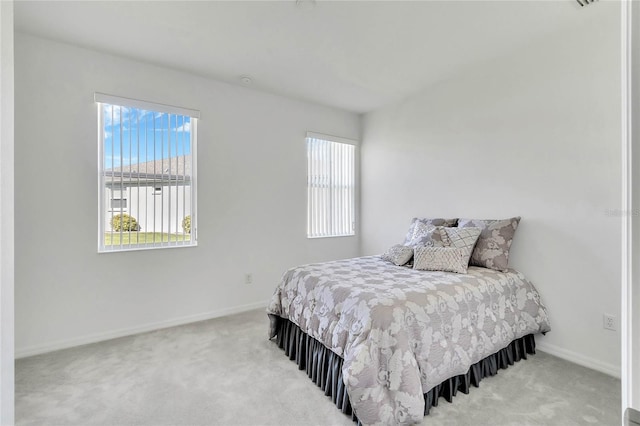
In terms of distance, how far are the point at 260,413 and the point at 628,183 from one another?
1.91 meters

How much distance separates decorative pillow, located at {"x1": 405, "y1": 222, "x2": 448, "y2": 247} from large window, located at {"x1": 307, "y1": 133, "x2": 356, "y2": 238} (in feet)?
4.96

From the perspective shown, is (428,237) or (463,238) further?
(428,237)

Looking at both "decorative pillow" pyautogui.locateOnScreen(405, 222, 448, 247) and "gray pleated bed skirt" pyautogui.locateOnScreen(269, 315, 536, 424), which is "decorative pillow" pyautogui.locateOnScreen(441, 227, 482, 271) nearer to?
"decorative pillow" pyautogui.locateOnScreen(405, 222, 448, 247)

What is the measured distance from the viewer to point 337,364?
1.83 meters

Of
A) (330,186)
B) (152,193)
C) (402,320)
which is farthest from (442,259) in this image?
(152,193)

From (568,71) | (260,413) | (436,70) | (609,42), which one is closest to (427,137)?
(436,70)

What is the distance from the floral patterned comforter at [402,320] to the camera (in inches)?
60.5

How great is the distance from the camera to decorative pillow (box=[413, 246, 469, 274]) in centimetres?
237

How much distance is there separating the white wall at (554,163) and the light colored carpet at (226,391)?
562 mm

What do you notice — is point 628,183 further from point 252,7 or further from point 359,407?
point 252,7

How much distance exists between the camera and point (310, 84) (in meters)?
3.37

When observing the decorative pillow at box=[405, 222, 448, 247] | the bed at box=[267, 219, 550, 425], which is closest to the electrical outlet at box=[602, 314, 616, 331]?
the bed at box=[267, 219, 550, 425]

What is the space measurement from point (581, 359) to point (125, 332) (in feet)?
12.6
